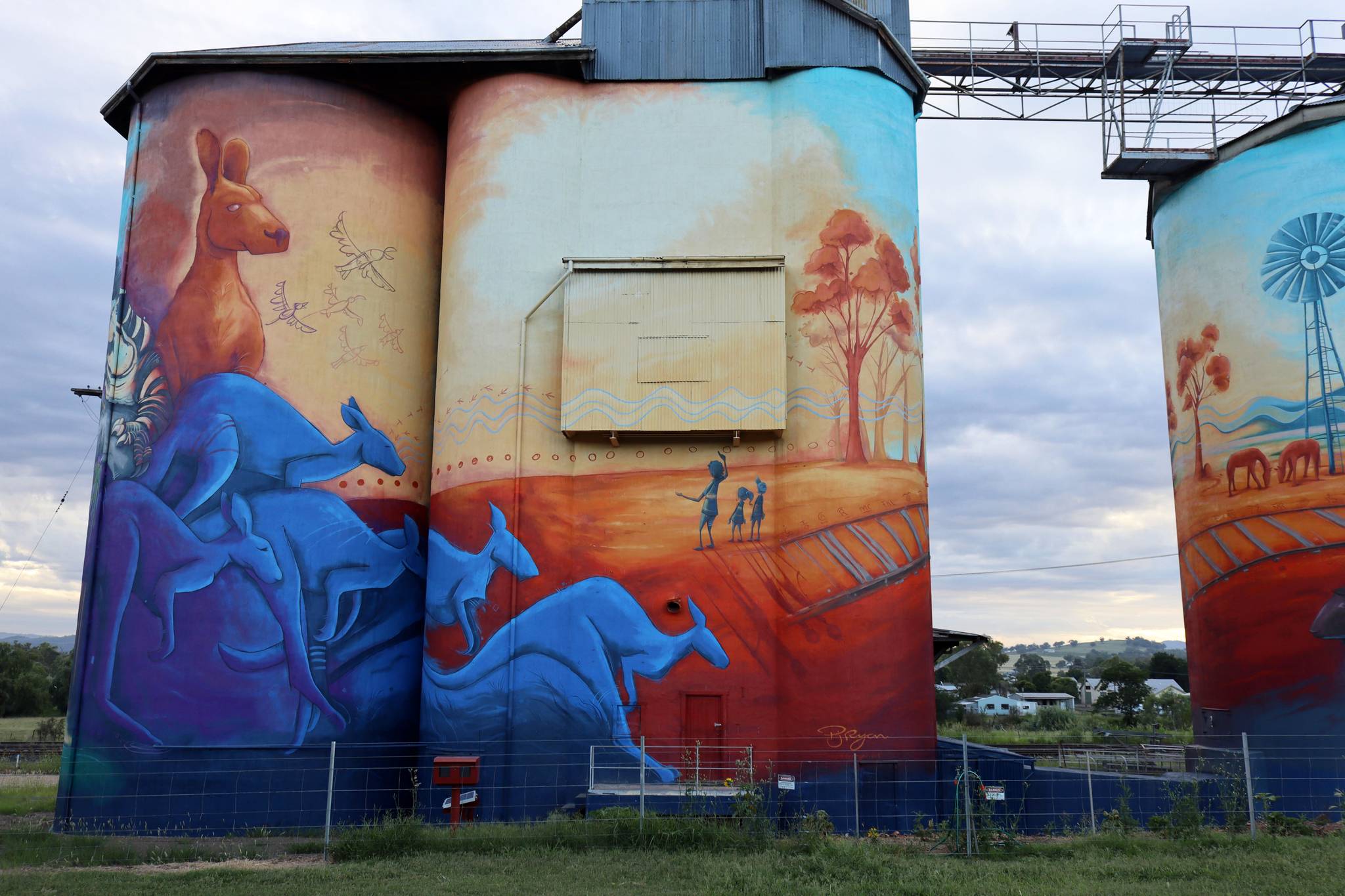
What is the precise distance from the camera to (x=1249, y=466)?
85.9 ft

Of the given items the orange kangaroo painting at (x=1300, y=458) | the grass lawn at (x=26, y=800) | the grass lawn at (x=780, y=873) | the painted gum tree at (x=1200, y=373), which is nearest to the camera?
the grass lawn at (x=780, y=873)

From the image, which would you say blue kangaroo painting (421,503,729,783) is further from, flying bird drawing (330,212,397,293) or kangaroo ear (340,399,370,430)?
flying bird drawing (330,212,397,293)

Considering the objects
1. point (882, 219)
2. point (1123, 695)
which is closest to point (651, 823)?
point (882, 219)

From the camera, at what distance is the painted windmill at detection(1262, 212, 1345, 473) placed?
24875mm

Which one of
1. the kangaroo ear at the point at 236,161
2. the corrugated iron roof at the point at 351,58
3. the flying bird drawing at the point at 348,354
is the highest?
the corrugated iron roof at the point at 351,58

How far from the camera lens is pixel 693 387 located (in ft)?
76.0

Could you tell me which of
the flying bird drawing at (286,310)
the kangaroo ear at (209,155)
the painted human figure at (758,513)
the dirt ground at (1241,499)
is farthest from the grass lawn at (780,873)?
the kangaroo ear at (209,155)

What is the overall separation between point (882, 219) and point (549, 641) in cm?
1211

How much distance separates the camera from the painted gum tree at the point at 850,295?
23562mm

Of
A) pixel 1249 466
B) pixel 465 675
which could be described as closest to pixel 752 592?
pixel 465 675

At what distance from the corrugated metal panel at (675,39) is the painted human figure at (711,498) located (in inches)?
Result: 368

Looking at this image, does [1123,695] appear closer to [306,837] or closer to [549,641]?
[549,641]

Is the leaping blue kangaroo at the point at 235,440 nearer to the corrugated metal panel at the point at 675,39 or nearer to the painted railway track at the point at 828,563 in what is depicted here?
the painted railway track at the point at 828,563
